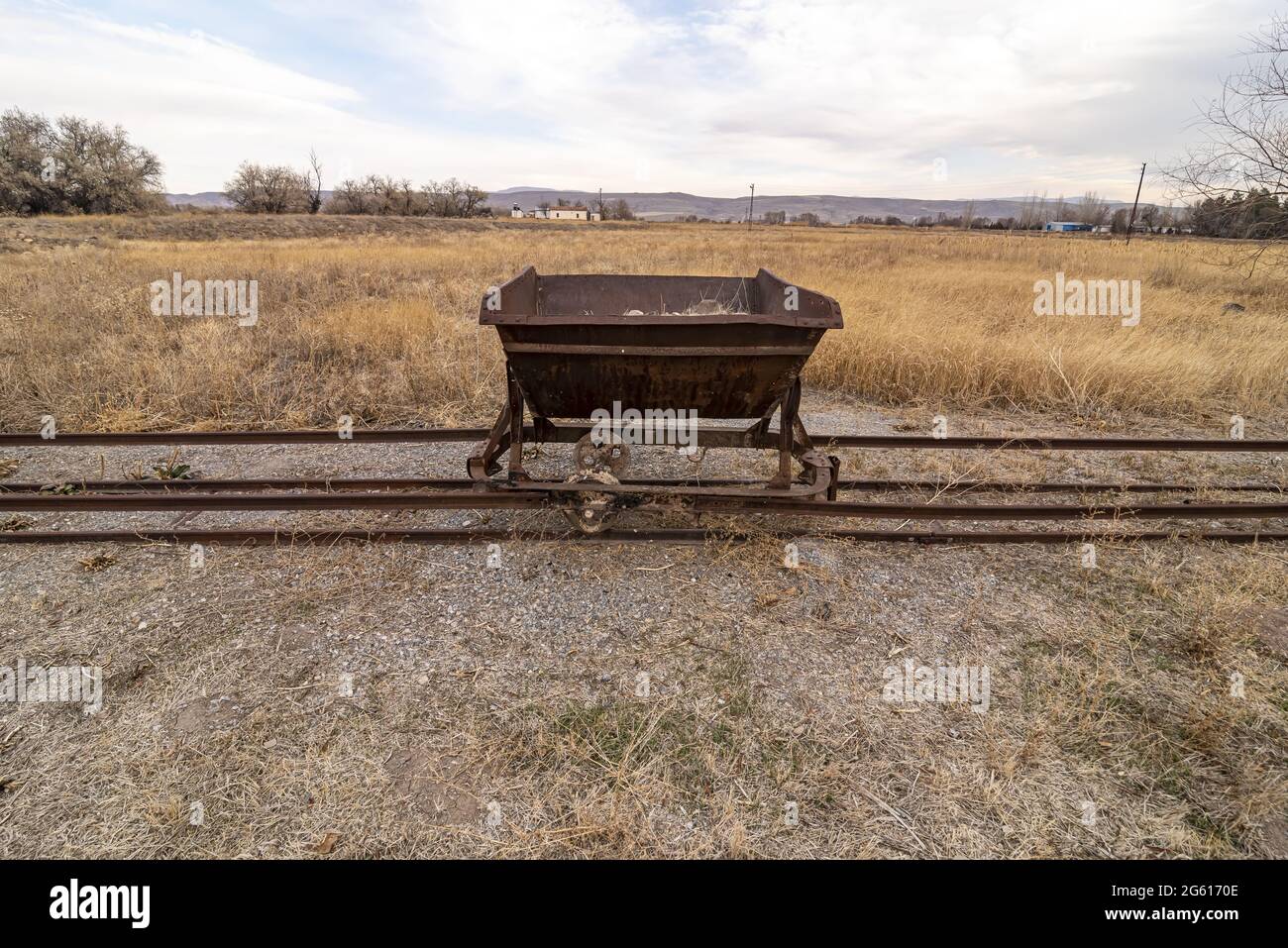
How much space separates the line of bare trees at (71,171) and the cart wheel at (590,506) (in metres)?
44.7

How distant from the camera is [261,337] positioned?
8836 mm

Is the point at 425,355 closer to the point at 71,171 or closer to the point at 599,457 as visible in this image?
the point at 599,457

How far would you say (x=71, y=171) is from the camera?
37250mm

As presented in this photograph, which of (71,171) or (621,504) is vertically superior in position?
(71,171)

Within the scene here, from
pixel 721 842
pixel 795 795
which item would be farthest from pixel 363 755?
pixel 795 795

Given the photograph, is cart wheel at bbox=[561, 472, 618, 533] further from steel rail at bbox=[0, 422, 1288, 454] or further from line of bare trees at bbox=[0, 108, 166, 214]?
line of bare trees at bbox=[0, 108, 166, 214]

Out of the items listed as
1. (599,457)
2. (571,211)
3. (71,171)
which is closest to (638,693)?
(599,457)

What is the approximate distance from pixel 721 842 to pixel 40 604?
4.43 metres

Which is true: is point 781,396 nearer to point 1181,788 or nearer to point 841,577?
point 841,577

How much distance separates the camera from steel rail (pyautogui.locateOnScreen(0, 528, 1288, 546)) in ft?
14.5

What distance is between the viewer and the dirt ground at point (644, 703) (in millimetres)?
2494

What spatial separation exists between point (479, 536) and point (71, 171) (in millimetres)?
51445

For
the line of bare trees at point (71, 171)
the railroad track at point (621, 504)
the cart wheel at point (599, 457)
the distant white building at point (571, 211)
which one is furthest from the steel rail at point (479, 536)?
the distant white building at point (571, 211)

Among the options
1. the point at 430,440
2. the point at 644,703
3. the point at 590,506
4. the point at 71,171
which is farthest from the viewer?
the point at 71,171
